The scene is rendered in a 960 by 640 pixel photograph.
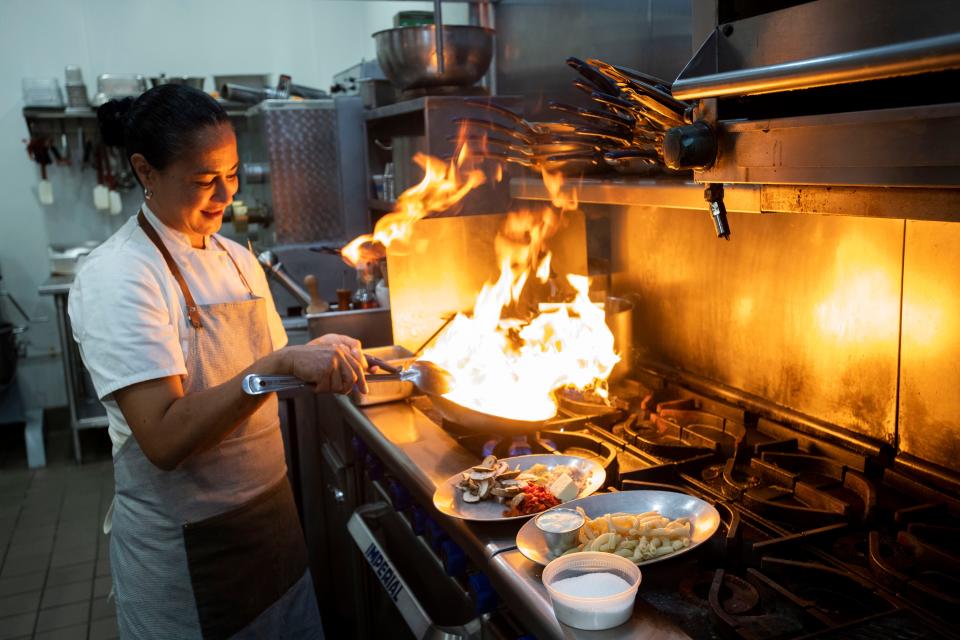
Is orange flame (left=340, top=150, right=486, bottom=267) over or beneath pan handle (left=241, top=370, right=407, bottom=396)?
over

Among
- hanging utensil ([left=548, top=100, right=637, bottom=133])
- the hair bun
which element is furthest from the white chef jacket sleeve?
hanging utensil ([left=548, top=100, right=637, bottom=133])

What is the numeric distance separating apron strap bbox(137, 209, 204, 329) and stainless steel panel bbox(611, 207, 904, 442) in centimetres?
154

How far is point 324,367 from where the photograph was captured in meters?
1.84

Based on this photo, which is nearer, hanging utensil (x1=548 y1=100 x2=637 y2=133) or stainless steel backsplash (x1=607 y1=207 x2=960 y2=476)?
stainless steel backsplash (x1=607 y1=207 x2=960 y2=476)

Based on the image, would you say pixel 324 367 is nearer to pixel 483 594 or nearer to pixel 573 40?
pixel 483 594

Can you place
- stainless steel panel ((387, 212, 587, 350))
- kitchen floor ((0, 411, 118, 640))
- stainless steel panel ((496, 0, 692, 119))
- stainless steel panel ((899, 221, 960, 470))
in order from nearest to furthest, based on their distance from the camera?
stainless steel panel ((899, 221, 960, 470))
stainless steel panel ((496, 0, 692, 119))
stainless steel panel ((387, 212, 587, 350))
kitchen floor ((0, 411, 118, 640))

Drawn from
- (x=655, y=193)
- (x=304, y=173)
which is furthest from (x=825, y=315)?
(x=304, y=173)

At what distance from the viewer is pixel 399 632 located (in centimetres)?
238

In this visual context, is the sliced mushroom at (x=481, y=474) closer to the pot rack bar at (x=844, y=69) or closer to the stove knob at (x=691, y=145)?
the stove knob at (x=691, y=145)

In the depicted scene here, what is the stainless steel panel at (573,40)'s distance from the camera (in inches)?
95.3

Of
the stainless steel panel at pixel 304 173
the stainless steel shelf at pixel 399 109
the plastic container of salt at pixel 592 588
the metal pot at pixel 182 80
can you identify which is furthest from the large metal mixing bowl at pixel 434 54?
the metal pot at pixel 182 80

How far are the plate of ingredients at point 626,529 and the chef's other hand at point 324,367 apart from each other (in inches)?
23.1

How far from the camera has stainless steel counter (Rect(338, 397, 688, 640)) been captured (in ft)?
4.25

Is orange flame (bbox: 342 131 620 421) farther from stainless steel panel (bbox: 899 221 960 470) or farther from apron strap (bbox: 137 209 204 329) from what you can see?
stainless steel panel (bbox: 899 221 960 470)
